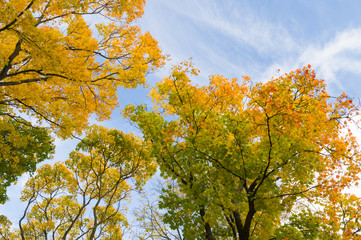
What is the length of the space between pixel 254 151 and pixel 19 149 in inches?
444

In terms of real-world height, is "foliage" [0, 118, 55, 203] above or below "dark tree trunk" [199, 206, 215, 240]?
above

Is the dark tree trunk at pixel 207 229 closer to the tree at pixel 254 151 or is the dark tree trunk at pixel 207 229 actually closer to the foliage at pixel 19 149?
the tree at pixel 254 151

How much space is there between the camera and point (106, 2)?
763 cm

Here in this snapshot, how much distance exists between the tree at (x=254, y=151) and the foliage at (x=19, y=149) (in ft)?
22.7

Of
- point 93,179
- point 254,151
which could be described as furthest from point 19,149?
point 254,151

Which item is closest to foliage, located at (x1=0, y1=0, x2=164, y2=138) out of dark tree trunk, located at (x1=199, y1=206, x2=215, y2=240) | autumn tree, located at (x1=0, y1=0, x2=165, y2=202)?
autumn tree, located at (x1=0, y1=0, x2=165, y2=202)

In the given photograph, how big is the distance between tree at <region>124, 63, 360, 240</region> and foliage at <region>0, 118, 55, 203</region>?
6.92m

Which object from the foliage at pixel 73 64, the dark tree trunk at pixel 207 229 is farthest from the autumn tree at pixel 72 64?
the dark tree trunk at pixel 207 229

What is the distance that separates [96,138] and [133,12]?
21.6 ft

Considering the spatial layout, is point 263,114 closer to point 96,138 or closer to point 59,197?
point 96,138

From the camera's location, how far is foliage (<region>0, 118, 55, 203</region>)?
1080 cm

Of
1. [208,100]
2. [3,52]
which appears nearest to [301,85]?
[208,100]

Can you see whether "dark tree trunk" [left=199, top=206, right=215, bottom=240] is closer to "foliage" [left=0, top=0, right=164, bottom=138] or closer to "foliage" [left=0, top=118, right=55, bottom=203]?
"foliage" [left=0, top=0, right=164, bottom=138]

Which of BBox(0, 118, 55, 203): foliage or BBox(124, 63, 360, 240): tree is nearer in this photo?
BBox(124, 63, 360, 240): tree
